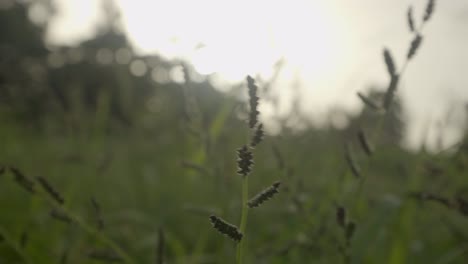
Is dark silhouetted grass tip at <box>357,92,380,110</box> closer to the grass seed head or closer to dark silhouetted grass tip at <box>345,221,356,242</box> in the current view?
the grass seed head

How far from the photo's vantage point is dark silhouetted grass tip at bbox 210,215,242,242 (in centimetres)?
59

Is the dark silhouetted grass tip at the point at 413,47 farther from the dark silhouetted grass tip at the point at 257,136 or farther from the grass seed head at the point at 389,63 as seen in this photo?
the dark silhouetted grass tip at the point at 257,136

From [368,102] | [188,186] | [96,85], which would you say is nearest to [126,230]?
[188,186]

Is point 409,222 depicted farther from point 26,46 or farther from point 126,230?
point 26,46

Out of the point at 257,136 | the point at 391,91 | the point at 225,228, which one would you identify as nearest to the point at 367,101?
the point at 391,91

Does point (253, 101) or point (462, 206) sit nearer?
point (253, 101)

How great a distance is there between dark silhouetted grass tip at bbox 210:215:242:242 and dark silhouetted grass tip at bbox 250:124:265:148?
0.38 ft

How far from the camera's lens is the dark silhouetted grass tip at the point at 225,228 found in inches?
23.2

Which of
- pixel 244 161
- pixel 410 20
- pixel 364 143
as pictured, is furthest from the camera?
pixel 364 143

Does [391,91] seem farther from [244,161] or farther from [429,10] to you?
[244,161]

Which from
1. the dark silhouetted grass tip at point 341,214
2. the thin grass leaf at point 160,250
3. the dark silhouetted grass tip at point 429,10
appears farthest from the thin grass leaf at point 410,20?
the thin grass leaf at point 160,250

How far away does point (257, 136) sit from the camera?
667 millimetres

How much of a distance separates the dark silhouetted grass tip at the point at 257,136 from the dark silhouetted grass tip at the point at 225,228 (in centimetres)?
12

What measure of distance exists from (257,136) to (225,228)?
135mm
